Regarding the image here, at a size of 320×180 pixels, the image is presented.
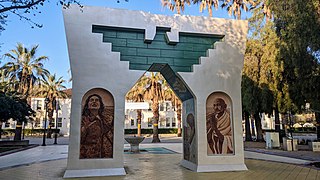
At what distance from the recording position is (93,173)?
8055 mm

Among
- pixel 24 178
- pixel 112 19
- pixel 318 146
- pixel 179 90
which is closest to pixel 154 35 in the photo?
pixel 112 19

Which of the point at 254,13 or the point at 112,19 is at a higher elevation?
the point at 254,13

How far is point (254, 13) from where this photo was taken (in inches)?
786

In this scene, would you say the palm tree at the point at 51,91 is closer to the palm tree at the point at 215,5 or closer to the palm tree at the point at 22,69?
the palm tree at the point at 22,69

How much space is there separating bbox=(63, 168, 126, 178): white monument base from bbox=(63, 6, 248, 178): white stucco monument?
0.03 meters

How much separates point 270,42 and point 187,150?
1167cm

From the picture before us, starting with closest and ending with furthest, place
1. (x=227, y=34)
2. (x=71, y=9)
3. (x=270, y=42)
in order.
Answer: (x=71, y=9), (x=227, y=34), (x=270, y=42)

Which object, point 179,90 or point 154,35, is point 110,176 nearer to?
point 179,90

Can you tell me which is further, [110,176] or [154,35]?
[154,35]

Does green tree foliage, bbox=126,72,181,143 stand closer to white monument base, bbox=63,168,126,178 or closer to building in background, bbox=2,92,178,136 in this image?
building in background, bbox=2,92,178,136

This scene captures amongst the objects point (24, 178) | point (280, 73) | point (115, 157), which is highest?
point (280, 73)

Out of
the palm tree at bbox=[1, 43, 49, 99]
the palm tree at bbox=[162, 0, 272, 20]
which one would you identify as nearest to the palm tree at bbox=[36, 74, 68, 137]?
the palm tree at bbox=[1, 43, 49, 99]

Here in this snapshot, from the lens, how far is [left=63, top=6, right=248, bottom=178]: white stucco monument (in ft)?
27.5

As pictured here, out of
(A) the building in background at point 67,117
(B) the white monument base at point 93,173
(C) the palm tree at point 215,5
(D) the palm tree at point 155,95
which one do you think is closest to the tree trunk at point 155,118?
(D) the palm tree at point 155,95
